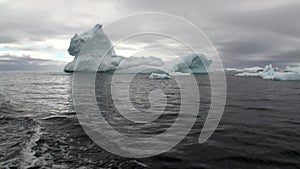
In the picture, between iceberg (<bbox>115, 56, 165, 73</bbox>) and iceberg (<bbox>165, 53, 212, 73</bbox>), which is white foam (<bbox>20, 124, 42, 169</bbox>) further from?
iceberg (<bbox>115, 56, 165, 73</bbox>)

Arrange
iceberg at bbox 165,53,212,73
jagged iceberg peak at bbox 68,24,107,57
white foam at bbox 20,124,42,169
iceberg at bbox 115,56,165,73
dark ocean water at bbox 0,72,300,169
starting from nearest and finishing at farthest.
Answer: white foam at bbox 20,124,42,169
dark ocean water at bbox 0,72,300,169
jagged iceberg peak at bbox 68,24,107,57
iceberg at bbox 165,53,212,73
iceberg at bbox 115,56,165,73

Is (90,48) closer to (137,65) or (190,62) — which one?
(137,65)

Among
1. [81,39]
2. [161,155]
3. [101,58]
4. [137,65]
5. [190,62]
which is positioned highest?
[81,39]

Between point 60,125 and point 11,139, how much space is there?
2296 mm

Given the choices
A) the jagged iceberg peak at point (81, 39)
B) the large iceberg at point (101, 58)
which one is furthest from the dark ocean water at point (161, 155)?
the jagged iceberg peak at point (81, 39)

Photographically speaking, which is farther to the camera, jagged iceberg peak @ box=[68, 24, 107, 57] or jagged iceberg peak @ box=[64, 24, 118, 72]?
jagged iceberg peak @ box=[64, 24, 118, 72]

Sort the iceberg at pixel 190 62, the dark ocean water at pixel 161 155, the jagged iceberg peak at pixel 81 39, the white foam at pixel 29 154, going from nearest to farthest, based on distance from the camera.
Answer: the white foam at pixel 29 154 → the dark ocean water at pixel 161 155 → the jagged iceberg peak at pixel 81 39 → the iceberg at pixel 190 62

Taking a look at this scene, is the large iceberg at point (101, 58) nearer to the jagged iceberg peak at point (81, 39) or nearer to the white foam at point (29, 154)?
the jagged iceberg peak at point (81, 39)

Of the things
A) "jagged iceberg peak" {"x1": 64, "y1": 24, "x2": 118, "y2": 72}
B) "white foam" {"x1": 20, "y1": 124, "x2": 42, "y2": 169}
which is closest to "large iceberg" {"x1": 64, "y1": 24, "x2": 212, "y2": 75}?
"jagged iceberg peak" {"x1": 64, "y1": 24, "x2": 118, "y2": 72}

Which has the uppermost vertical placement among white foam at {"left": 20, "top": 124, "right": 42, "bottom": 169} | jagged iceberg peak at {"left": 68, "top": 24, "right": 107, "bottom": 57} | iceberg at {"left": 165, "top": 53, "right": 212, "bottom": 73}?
jagged iceberg peak at {"left": 68, "top": 24, "right": 107, "bottom": 57}

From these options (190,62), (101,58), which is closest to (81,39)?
(101,58)

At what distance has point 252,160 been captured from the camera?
→ 6148 mm

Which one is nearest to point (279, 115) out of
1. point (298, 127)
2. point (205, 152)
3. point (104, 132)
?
point (298, 127)

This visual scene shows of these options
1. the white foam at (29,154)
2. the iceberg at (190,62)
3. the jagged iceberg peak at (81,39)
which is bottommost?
the white foam at (29,154)
